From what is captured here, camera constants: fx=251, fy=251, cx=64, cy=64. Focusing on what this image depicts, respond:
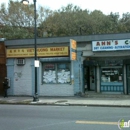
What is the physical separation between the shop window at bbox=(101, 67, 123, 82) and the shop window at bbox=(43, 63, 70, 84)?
2.80 metres

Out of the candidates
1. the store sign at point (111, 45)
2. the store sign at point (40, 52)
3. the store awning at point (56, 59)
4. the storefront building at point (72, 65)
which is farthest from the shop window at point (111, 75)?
the store sign at point (40, 52)

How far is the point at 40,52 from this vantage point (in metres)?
19.7

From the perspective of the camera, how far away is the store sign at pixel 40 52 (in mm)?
19141

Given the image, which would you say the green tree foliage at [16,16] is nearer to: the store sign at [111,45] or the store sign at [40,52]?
the store sign at [40,52]

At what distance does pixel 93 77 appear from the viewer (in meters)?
20.2

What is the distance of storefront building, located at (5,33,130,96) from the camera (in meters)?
18.4

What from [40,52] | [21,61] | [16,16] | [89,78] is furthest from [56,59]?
[16,16]

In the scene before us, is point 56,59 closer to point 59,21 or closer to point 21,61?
point 21,61

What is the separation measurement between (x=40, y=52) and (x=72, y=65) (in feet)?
8.96

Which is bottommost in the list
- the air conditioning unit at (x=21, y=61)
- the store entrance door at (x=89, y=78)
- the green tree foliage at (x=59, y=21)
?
the store entrance door at (x=89, y=78)

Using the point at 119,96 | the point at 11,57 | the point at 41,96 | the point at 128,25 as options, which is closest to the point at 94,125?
the point at 119,96

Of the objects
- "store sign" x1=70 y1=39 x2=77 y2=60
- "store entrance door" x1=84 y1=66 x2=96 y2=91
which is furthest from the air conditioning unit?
"store entrance door" x1=84 y1=66 x2=96 y2=91

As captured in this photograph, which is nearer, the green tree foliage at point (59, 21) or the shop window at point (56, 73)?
the shop window at point (56, 73)

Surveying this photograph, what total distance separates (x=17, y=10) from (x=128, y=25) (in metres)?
20.8
